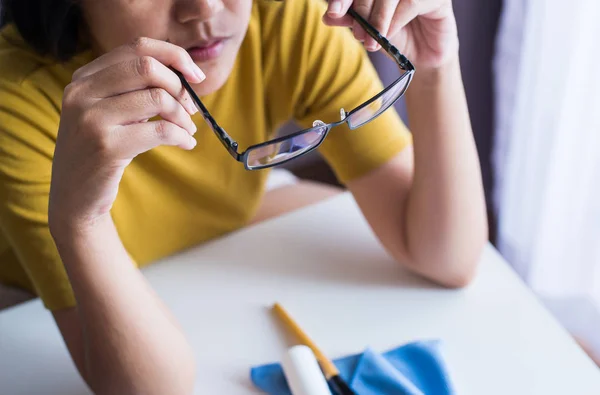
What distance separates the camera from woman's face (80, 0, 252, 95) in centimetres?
71

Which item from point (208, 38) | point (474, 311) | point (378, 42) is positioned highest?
point (208, 38)

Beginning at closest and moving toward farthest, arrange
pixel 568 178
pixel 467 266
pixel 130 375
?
pixel 130 375 < pixel 467 266 < pixel 568 178

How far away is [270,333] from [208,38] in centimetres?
35

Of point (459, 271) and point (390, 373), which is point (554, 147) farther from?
point (390, 373)

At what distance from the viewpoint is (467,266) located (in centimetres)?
85

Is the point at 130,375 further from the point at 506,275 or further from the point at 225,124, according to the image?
the point at 506,275

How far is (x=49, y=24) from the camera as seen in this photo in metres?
0.77

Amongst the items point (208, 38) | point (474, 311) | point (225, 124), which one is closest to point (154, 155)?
point (225, 124)

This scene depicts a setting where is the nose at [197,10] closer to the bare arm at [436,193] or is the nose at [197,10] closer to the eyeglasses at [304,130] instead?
the eyeglasses at [304,130]

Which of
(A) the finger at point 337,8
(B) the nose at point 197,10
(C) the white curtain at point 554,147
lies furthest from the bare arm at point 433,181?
(C) the white curtain at point 554,147

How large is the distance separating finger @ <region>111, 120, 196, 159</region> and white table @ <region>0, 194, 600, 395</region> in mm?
286

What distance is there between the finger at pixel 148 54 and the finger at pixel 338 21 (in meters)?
0.16

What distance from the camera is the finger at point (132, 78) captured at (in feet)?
1.97

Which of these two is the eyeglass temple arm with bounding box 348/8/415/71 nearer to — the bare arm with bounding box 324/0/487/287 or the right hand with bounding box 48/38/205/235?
the bare arm with bounding box 324/0/487/287
